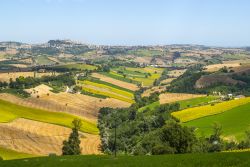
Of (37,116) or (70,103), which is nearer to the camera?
(37,116)

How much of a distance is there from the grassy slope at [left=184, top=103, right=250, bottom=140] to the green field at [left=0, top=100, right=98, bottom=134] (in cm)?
3301

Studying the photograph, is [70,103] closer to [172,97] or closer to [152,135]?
[172,97]

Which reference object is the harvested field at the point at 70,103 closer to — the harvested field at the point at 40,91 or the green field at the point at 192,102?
the harvested field at the point at 40,91

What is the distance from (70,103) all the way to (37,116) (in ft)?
95.1

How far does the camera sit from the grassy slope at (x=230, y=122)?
328 feet

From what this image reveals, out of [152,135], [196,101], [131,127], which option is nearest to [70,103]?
[131,127]

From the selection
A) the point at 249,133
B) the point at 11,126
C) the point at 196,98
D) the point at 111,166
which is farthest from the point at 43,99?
the point at 111,166

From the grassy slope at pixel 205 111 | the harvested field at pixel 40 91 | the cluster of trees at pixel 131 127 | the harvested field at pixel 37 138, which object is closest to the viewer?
the harvested field at pixel 37 138

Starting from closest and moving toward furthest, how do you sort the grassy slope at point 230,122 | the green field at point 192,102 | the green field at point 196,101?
the grassy slope at point 230,122, the green field at point 196,101, the green field at point 192,102

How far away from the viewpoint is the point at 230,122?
362 ft

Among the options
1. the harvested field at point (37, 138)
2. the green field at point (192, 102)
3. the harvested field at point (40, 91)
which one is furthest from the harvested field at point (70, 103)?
the harvested field at point (37, 138)

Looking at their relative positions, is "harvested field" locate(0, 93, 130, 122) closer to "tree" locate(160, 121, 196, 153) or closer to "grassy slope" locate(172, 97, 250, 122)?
"grassy slope" locate(172, 97, 250, 122)

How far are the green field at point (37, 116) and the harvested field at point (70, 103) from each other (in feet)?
22.0

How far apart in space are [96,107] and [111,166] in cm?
13309
